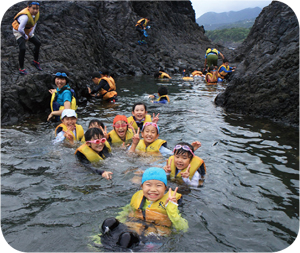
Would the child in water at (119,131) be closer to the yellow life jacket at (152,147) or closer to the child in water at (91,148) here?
the yellow life jacket at (152,147)

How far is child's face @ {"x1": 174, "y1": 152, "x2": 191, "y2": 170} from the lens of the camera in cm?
571

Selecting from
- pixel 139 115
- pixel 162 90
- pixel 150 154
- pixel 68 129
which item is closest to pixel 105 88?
pixel 162 90

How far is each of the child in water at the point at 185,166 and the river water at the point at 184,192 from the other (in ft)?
0.70

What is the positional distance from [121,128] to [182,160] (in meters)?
2.54

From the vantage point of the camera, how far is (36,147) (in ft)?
24.8

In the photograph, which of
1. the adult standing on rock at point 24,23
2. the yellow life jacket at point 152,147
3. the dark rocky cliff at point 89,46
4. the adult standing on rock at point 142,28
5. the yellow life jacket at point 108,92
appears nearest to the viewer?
the yellow life jacket at point 152,147

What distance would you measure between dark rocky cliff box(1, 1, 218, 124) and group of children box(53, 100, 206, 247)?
13.1 ft

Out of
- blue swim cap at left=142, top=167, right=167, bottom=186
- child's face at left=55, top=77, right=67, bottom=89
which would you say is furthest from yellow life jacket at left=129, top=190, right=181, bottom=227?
child's face at left=55, top=77, right=67, bottom=89

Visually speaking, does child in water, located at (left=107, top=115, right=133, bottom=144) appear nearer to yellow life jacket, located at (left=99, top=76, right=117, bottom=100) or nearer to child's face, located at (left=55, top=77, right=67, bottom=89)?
child's face, located at (left=55, top=77, right=67, bottom=89)

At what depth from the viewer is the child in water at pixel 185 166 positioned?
570cm

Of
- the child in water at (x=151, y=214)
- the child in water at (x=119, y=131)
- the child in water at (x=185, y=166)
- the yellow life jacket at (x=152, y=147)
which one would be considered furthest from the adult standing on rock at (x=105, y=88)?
the child in water at (x=151, y=214)

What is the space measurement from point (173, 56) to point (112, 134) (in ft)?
77.4

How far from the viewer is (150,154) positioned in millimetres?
7016

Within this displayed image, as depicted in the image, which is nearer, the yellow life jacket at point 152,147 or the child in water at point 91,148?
the child in water at point 91,148
